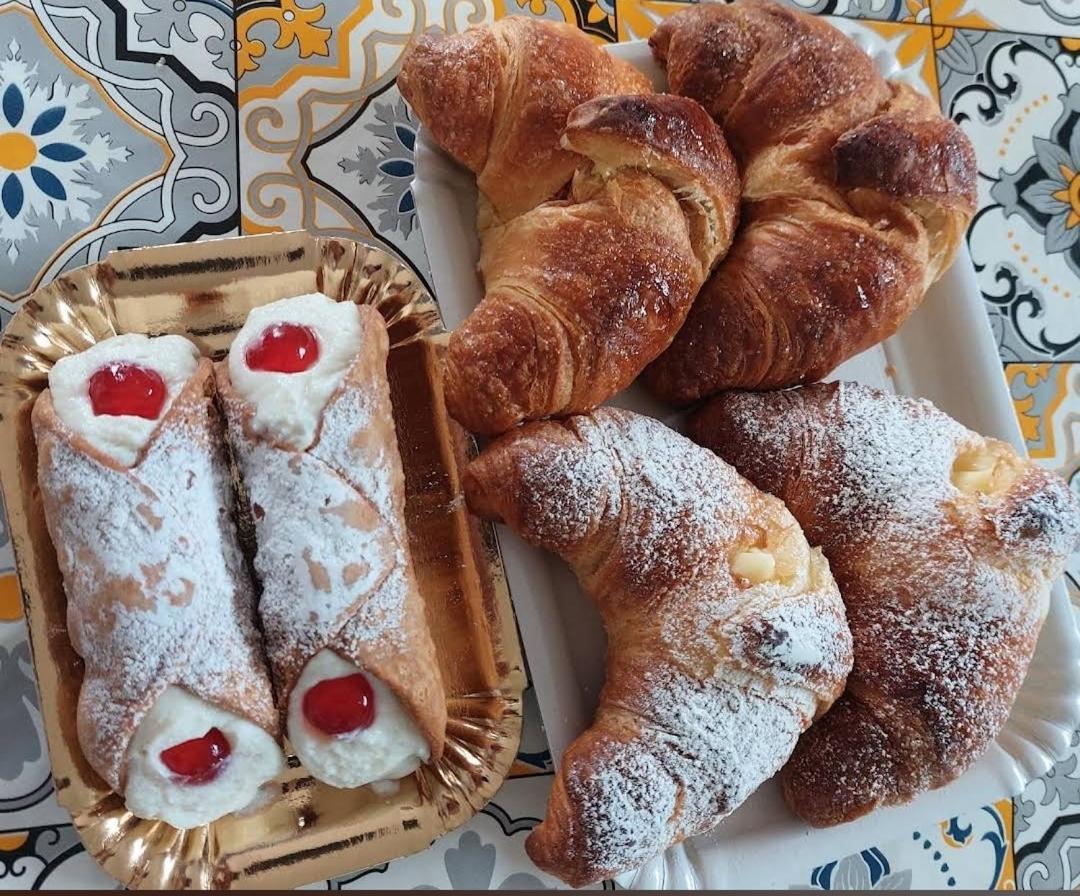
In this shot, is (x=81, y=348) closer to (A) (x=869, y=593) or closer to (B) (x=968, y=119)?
(A) (x=869, y=593)

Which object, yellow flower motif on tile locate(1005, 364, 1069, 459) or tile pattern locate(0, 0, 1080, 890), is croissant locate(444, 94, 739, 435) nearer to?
tile pattern locate(0, 0, 1080, 890)

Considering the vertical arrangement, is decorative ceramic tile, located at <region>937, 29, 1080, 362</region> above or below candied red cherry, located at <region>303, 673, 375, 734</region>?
above

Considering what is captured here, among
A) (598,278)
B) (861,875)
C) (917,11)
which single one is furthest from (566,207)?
(861,875)

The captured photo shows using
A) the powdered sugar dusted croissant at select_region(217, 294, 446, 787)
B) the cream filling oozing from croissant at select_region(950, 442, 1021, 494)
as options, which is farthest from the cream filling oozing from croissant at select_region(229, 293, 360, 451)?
the cream filling oozing from croissant at select_region(950, 442, 1021, 494)

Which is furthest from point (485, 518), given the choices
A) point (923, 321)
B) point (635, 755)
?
point (923, 321)

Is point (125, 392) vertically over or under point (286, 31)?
under

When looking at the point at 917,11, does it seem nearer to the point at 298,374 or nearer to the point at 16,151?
the point at 298,374

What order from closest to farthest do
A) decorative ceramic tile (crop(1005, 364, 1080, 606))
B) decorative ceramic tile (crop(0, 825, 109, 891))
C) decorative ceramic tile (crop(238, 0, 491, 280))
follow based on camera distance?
decorative ceramic tile (crop(0, 825, 109, 891))
decorative ceramic tile (crop(238, 0, 491, 280))
decorative ceramic tile (crop(1005, 364, 1080, 606))
